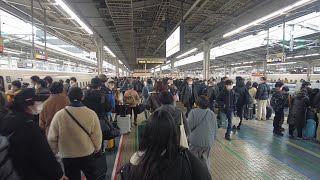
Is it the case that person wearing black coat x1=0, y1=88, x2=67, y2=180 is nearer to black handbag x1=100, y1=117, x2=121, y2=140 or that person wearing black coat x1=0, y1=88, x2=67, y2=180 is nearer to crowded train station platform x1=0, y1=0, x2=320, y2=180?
crowded train station platform x1=0, y1=0, x2=320, y2=180

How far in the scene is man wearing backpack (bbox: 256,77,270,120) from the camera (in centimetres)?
872

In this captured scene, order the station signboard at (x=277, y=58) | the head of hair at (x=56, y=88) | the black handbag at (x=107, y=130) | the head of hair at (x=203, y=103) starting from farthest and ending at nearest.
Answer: the station signboard at (x=277, y=58) < the black handbag at (x=107, y=130) < the head of hair at (x=56, y=88) < the head of hair at (x=203, y=103)

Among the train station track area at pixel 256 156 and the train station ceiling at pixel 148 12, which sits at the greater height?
the train station ceiling at pixel 148 12

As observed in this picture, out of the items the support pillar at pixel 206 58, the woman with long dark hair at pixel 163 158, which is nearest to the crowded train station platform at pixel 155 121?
the woman with long dark hair at pixel 163 158

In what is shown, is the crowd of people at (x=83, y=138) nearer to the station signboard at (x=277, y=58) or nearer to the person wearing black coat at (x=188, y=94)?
the person wearing black coat at (x=188, y=94)

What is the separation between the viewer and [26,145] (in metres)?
1.90

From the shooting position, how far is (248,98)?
7.19m

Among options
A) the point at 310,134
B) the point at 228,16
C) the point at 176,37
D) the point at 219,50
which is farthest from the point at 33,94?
the point at 219,50

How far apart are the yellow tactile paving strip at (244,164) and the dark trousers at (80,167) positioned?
2.41 m

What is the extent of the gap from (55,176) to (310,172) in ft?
15.8

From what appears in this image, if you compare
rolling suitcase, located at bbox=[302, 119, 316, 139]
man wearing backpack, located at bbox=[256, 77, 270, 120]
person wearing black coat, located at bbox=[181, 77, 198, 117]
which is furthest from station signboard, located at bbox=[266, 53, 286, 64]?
person wearing black coat, located at bbox=[181, 77, 198, 117]

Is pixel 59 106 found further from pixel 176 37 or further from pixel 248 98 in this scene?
pixel 248 98

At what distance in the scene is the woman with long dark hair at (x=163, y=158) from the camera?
127 centimetres

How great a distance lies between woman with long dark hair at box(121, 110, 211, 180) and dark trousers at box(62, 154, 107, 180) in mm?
1708
